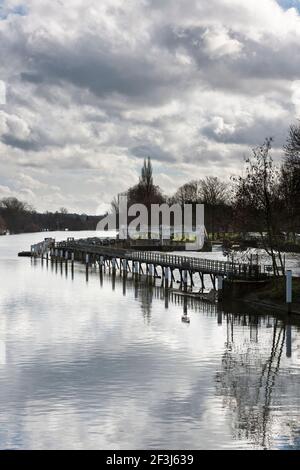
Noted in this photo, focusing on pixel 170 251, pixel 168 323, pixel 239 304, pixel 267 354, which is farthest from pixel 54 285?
pixel 170 251

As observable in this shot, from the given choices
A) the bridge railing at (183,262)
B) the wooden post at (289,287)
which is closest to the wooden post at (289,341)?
the wooden post at (289,287)

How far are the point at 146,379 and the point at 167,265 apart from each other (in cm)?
5407

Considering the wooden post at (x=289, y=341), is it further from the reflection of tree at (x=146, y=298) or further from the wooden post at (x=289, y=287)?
the reflection of tree at (x=146, y=298)

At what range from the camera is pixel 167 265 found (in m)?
82.8

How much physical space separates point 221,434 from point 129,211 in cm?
17636

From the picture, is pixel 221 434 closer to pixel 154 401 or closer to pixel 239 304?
pixel 154 401

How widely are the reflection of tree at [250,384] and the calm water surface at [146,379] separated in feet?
0.14

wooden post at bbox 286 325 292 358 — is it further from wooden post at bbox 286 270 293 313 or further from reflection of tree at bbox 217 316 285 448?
wooden post at bbox 286 270 293 313

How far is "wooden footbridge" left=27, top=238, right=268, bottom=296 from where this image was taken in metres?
62.0

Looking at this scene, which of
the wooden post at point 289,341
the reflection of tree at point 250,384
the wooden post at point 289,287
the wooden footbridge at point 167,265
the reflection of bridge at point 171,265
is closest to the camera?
the reflection of tree at point 250,384

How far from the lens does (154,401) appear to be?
2491cm

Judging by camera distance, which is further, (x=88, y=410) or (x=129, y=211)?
(x=129, y=211)

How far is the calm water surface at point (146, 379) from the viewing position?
21.0m

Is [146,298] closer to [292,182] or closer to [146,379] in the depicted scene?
[292,182]
